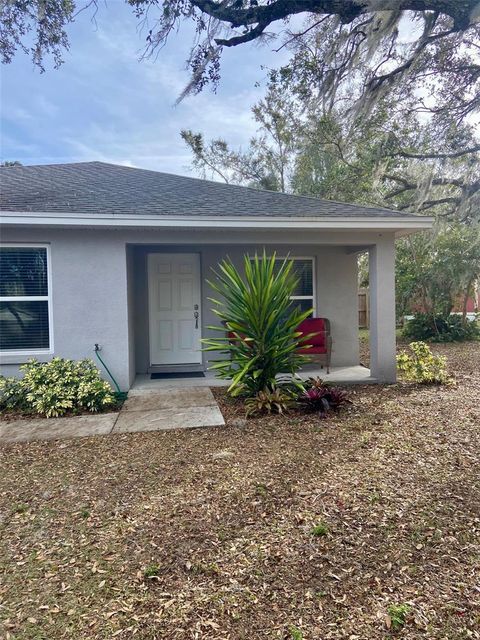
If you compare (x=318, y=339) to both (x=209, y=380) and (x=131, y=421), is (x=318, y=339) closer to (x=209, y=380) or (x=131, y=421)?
(x=209, y=380)

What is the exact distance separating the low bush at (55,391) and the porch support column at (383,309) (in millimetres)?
4073

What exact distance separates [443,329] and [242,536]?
1147 cm

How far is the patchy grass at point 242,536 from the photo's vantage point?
6.59 feet

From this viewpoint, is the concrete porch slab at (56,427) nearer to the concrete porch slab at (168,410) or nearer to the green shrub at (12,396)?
the concrete porch slab at (168,410)

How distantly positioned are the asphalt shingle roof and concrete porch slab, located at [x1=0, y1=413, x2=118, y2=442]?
2678 millimetres

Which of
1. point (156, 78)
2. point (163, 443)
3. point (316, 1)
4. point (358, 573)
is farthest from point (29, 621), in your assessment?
point (156, 78)

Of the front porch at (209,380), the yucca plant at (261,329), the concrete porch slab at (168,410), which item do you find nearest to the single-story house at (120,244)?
the front porch at (209,380)

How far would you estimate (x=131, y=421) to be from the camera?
16.5 feet

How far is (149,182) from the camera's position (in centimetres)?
821

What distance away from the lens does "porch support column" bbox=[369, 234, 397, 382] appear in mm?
6820

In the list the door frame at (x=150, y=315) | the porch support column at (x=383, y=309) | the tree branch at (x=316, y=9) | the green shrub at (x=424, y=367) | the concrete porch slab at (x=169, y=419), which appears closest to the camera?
the tree branch at (x=316, y=9)

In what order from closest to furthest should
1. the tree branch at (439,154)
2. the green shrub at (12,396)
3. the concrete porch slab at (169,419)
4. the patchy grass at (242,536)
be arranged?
the patchy grass at (242,536), the concrete porch slab at (169,419), the green shrub at (12,396), the tree branch at (439,154)

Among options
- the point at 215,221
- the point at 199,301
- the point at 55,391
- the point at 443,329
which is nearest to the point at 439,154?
the point at 443,329

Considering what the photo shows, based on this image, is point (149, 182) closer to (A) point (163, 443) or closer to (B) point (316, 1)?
(B) point (316, 1)
